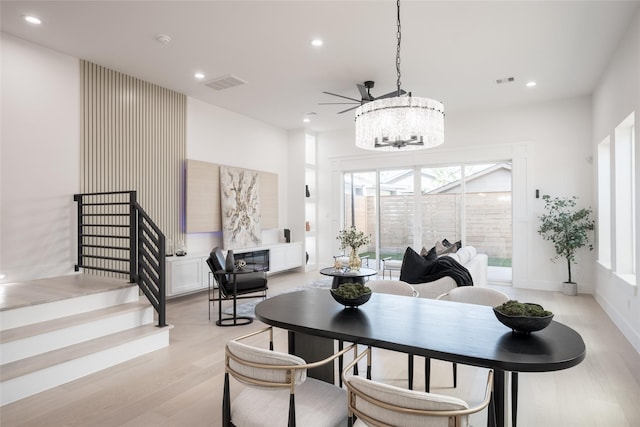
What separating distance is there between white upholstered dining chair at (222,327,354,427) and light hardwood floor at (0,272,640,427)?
0.84 meters

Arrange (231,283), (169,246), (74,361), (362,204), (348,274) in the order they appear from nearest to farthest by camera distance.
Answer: (74,361)
(231,283)
(348,274)
(169,246)
(362,204)

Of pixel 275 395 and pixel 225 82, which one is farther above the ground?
pixel 225 82

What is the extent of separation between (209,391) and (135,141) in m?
3.90

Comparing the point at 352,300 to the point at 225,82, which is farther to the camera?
the point at 225,82

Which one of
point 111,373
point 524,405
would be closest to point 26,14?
point 111,373

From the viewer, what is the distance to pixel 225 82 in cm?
543

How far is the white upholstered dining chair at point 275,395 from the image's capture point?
4.97 feet

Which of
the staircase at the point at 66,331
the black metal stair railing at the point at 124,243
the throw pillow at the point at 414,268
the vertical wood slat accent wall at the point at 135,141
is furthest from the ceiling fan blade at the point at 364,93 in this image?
the staircase at the point at 66,331

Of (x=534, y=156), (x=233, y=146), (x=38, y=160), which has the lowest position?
(x=38, y=160)

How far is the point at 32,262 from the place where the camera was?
4172 millimetres

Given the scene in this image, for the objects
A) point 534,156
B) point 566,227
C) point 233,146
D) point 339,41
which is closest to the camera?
point 339,41

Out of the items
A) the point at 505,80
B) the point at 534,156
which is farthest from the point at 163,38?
the point at 534,156

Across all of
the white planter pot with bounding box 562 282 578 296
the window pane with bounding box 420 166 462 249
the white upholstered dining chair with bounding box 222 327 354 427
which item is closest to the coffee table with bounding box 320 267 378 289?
the white upholstered dining chair with bounding box 222 327 354 427

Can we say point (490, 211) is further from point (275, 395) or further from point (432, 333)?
point (275, 395)
